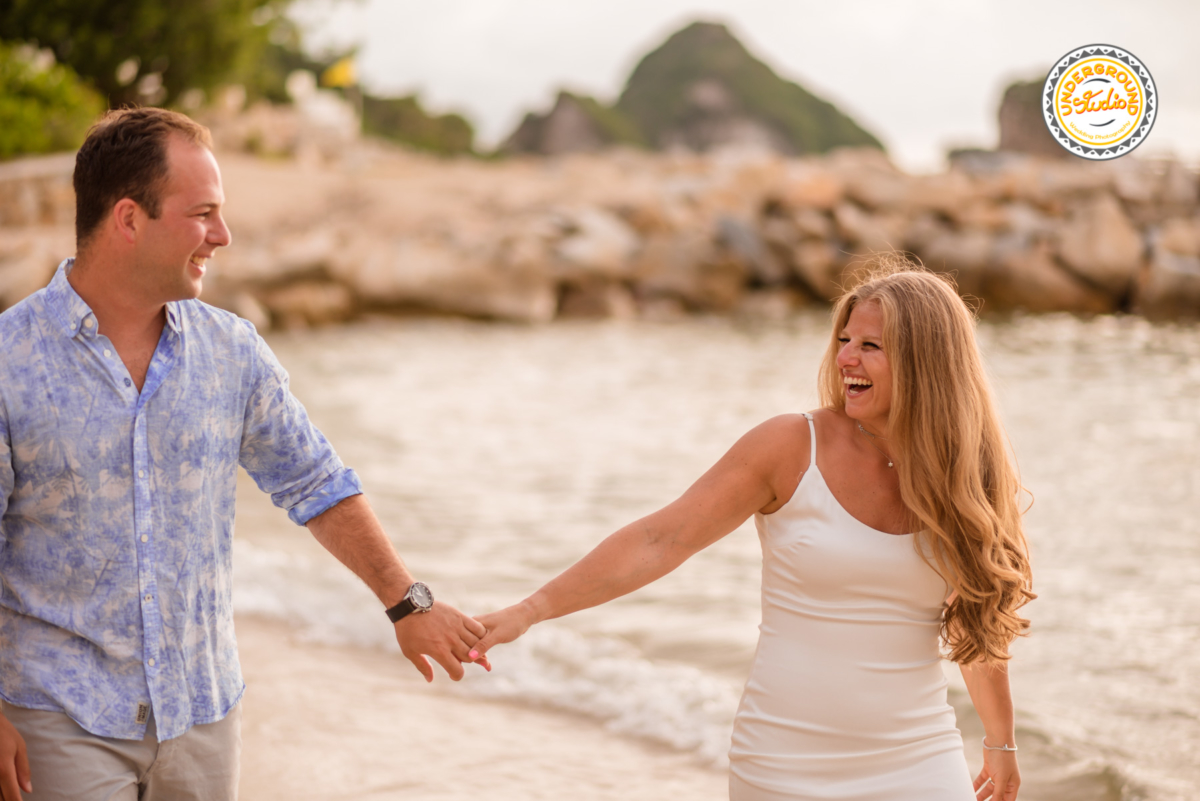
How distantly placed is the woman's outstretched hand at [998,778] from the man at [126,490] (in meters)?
1.89

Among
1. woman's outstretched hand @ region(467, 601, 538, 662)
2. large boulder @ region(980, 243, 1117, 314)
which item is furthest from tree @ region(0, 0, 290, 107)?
woman's outstretched hand @ region(467, 601, 538, 662)

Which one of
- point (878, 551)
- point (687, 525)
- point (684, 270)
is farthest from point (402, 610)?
point (684, 270)

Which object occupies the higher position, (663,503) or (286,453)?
(286,453)

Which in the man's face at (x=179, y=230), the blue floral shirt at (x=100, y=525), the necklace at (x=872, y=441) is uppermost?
the man's face at (x=179, y=230)

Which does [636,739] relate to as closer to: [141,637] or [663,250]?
[141,637]

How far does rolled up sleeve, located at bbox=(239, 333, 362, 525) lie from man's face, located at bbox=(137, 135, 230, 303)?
0.24m

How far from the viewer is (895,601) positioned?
2.56m

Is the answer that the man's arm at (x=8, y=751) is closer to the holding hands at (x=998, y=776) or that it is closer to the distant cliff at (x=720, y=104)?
the holding hands at (x=998, y=776)

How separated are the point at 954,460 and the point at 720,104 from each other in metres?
137

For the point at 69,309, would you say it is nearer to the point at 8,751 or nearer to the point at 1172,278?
the point at 8,751

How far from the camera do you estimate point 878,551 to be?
253cm

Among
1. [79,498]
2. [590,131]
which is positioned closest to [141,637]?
[79,498]

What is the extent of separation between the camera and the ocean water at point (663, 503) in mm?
5551

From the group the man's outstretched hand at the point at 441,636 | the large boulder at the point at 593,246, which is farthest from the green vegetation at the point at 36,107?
the man's outstretched hand at the point at 441,636
